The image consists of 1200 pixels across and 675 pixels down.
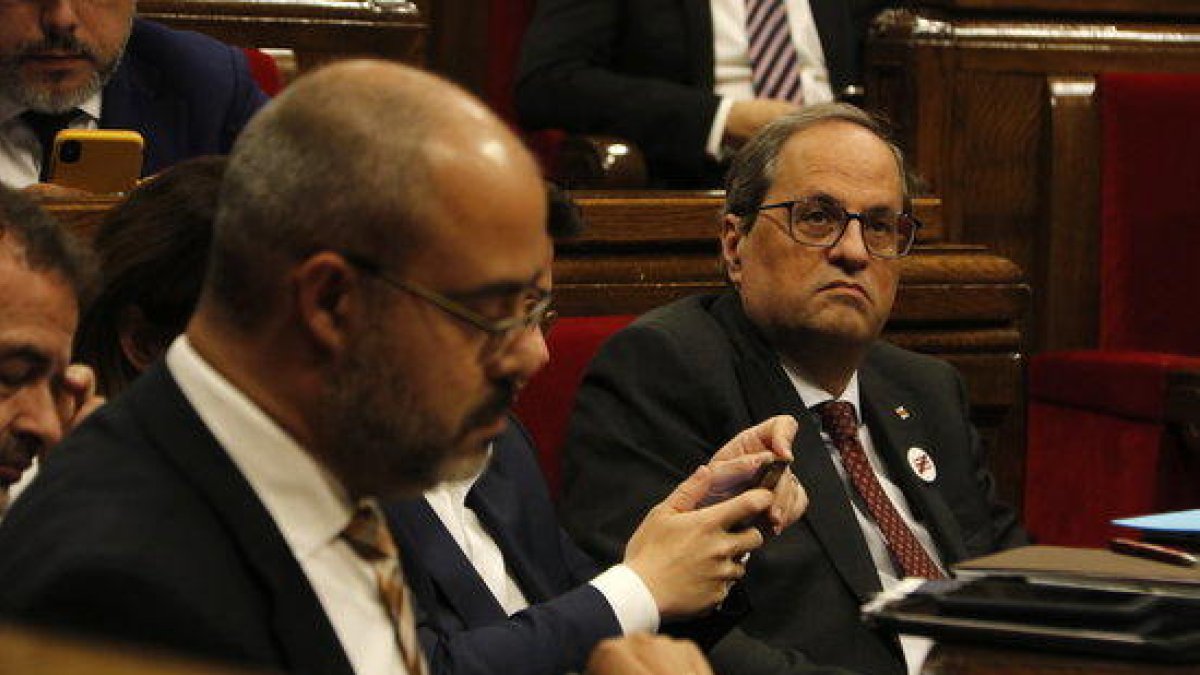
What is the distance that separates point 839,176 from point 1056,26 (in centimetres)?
110

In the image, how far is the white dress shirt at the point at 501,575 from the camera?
1.54m

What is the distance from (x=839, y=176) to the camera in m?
2.02

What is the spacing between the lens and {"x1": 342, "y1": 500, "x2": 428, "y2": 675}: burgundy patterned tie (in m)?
1.03

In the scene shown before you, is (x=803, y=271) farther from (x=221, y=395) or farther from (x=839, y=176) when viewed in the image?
(x=221, y=395)

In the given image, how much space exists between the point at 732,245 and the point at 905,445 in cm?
28

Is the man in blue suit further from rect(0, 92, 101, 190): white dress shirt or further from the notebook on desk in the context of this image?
the notebook on desk

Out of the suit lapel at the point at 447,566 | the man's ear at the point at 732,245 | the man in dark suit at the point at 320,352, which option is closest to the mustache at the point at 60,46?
the man's ear at the point at 732,245

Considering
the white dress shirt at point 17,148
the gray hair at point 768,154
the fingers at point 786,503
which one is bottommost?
the fingers at point 786,503

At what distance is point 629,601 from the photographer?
155cm

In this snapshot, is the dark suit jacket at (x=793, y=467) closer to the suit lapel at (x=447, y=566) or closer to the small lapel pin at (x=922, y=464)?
the small lapel pin at (x=922, y=464)

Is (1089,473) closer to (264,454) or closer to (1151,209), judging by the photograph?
(1151,209)

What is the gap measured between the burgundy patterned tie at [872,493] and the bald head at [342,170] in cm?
100

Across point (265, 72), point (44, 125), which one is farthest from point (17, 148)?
point (265, 72)

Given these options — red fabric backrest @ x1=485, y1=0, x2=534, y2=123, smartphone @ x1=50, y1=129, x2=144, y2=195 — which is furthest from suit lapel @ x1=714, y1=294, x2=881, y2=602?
red fabric backrest @ x1=485, y1=0, x2=534, y2=123
